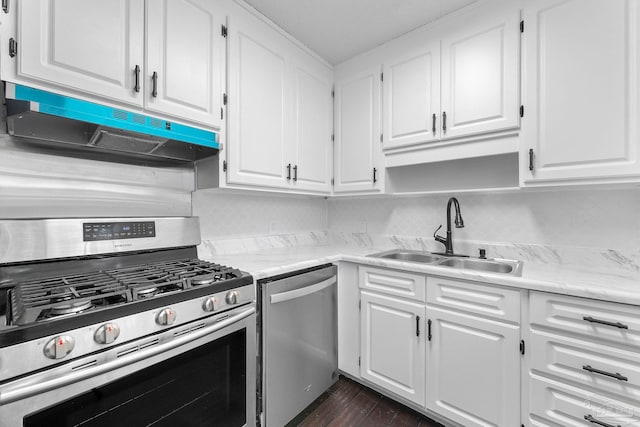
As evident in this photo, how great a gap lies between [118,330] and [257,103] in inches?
58.6

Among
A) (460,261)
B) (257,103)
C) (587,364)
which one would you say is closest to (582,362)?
(587,364)

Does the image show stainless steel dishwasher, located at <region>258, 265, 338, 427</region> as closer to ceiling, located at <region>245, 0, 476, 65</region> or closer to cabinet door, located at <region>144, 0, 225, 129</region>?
cabinet door, located at <region>144, 0, 225, 129</region>

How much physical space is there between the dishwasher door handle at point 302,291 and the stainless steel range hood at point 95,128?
0.88m

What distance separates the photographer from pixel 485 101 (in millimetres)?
1731

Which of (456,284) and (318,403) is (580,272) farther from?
(318,403)

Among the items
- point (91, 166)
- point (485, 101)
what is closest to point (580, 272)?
point (485, 101)

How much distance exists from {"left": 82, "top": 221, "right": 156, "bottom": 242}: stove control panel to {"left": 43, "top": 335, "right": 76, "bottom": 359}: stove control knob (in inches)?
27.4

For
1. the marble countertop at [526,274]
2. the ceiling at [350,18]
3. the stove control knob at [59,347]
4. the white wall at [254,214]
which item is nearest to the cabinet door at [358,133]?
the ceiling at [350,18]

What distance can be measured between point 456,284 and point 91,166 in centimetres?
199

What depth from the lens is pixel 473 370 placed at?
1.48m

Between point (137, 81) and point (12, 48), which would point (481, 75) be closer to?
point (137, 81)

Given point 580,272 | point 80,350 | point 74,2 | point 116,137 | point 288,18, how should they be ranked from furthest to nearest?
point 288,18, point 580,272, point 116,137, point 74,2, point 80,350

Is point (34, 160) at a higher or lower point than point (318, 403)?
higher

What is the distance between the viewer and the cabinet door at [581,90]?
133 cm
